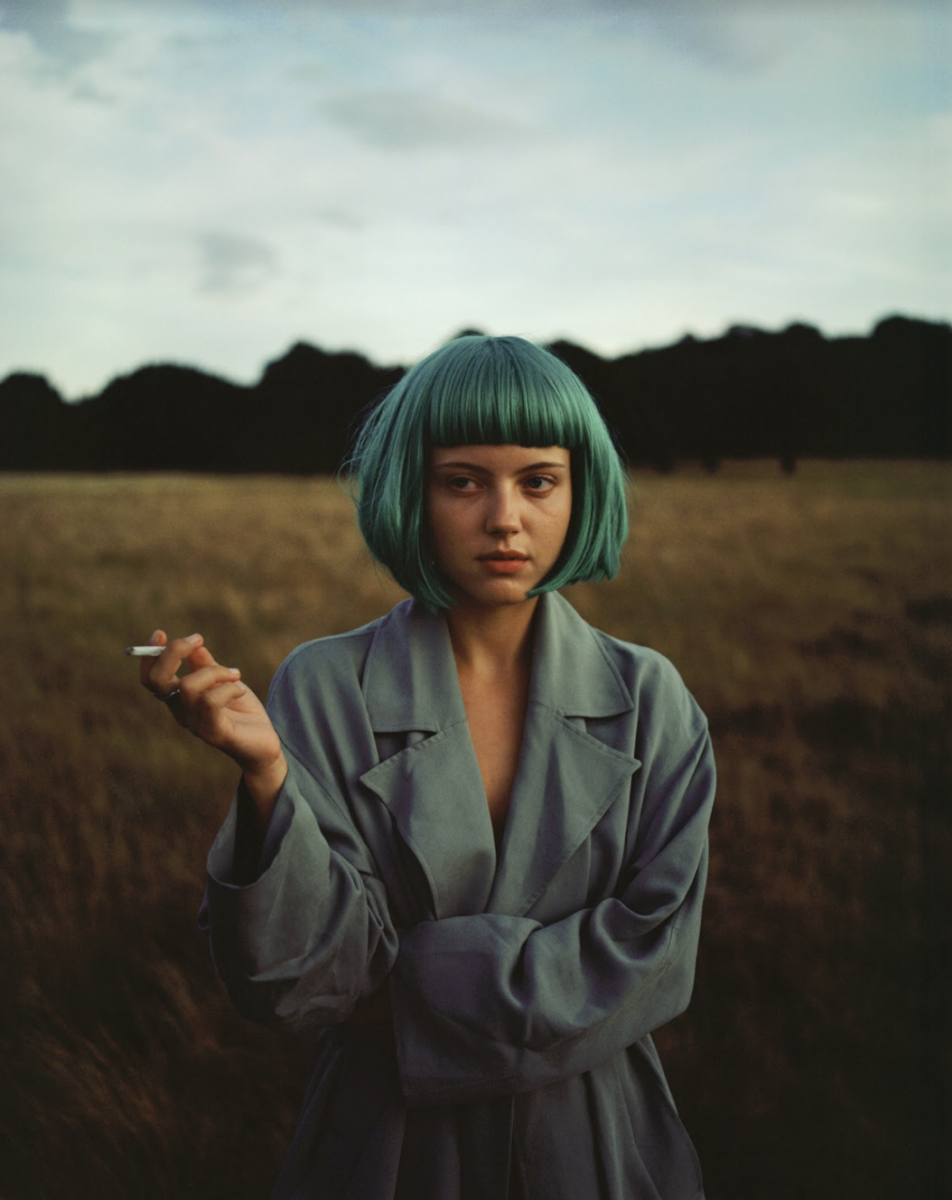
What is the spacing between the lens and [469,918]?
114 centimetres

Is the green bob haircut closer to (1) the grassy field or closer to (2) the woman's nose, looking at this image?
(2) the woman's nose

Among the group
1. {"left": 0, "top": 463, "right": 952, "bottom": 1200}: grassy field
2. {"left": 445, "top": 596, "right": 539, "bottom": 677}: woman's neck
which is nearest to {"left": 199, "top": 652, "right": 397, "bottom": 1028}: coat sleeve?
{"left": 445, "top": 596, "right": 539, "bottom": 677}: woman's neck

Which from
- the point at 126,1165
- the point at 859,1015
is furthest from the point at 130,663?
the point at 859,1015

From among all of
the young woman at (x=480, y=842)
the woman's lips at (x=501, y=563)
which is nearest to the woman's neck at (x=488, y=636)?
the young woman at (x=480, y=842)

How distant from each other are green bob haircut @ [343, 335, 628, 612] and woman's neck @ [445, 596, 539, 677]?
0.04 metres

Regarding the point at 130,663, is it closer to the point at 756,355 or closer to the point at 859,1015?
the point at 859,1015

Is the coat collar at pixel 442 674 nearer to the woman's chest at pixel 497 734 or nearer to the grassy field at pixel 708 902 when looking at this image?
the woman's chest at pixel 497 734

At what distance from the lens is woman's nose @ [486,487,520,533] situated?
1.18 metres

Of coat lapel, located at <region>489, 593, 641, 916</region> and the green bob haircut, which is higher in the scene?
the green bob haircut

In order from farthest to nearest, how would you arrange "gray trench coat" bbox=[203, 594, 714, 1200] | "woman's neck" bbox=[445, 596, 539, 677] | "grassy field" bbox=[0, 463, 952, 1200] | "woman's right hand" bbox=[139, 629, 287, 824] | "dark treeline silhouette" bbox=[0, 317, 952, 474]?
"dark treeline silhouette" bbox=[0, 317, 952, 474] < "grassy field" bbox=[0, 463, 952, 1200] < "woman's neck" bbox=[445, 596, 539, 677] < "gray trench coat" bbox=[203, 594, 714, 1200] < "woman's right hand" bbox=[139, 629, 287, 824]

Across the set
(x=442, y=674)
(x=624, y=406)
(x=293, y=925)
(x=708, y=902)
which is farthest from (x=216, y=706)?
(x=624, y=406)

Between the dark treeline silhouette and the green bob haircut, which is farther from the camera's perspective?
the dark treeline silhouette

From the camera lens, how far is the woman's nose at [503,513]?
3.88 feet

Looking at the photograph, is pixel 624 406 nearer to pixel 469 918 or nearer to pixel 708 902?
pixel 708 902
